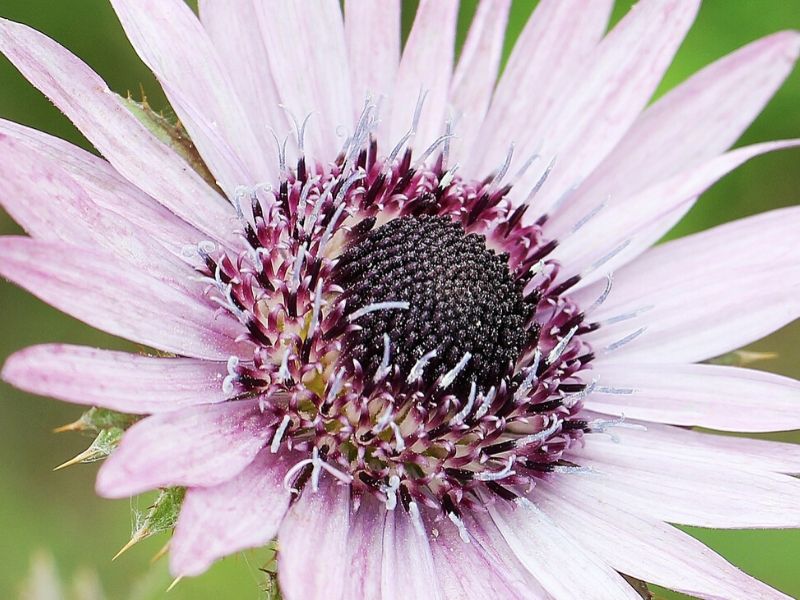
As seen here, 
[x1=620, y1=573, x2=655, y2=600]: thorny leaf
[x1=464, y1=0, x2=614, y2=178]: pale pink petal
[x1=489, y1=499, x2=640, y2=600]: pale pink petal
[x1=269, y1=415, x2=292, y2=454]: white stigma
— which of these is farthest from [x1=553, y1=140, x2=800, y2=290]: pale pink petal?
[x1=269, y1=415, x2=292, y2=454]: white stigma

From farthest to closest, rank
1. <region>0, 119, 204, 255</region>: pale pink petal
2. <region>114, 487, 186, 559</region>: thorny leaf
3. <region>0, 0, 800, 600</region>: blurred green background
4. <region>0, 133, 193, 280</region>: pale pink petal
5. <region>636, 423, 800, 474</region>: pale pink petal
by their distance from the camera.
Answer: <region>0, 0, 800, 600</region>: blurred green background → <region>636, 423, 800, 474</region>: pale pink petal → <region>0, 119, 204, 255</region>: pale pink petal → <region>114, 487, 186, 559</region>: thorny leaf → <region>0, 133, 193, 280</region>: pale pink petal

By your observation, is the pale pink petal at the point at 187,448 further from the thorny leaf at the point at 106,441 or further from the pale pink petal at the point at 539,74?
the pale pink petal at the point at 539,74

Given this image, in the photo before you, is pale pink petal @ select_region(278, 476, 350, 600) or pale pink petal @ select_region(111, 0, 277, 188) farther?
pale pink petal @ select_region(111, 0, 277, 188)

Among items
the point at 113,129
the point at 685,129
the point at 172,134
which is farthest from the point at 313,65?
the point at 685,129

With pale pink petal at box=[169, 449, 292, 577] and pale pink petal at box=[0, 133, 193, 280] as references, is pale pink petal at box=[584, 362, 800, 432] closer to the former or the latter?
pale pink petal at box=[169, 449, 292, 577]

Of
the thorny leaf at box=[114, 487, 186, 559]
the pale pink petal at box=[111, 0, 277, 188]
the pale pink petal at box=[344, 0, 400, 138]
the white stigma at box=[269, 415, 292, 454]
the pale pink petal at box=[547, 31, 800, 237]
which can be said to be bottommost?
the thorny leaf at box=[114, 487, 186, 559]

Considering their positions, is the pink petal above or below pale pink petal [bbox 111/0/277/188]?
above

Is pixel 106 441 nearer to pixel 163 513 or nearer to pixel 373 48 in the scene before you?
pixel 163 513

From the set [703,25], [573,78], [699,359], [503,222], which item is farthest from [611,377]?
[703,25]
